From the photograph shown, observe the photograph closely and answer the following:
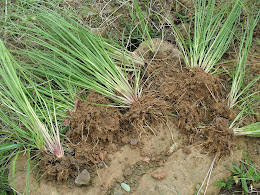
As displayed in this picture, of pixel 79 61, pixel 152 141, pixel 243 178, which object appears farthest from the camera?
pixel 79 61

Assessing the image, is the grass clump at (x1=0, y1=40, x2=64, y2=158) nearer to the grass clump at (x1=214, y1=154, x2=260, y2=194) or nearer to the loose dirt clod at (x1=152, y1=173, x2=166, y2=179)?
the loose dirt clod at (x1=152, y1=173, x2=166, y2=179)

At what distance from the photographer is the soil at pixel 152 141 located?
1853 millimetres

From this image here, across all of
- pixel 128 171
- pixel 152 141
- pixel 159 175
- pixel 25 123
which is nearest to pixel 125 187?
pixel 128 171

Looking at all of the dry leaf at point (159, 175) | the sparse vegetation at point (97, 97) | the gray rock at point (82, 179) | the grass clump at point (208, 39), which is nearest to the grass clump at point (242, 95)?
the sparse vegetation at point (97, 97)

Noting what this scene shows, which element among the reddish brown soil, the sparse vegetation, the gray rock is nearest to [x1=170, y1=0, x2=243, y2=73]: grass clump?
the sparse vegetation

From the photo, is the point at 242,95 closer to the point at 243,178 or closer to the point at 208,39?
the point at 208,39

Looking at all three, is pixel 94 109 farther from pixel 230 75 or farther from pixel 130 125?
pixel 230 75

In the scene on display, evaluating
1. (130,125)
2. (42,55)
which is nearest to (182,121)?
(130,125)

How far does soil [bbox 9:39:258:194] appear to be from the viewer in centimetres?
185

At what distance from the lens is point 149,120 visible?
204cm

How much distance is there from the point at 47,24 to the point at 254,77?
161 cm

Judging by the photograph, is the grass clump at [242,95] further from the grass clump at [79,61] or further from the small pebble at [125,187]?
the small pebble at [125,187]

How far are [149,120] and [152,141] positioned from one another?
0.48 ft

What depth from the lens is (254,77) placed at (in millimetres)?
2266
